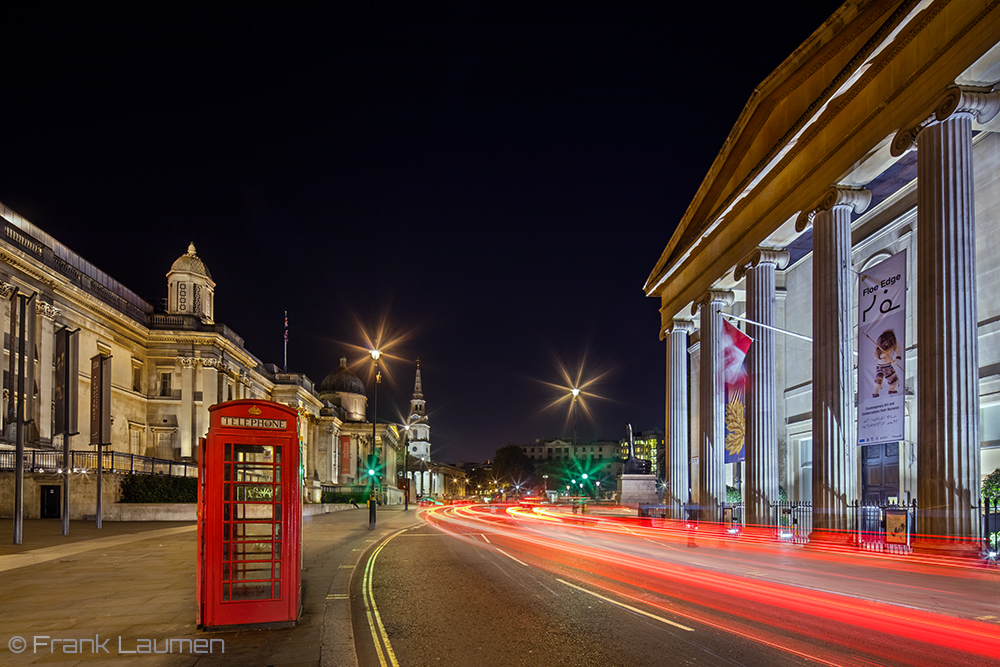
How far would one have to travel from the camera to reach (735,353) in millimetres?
30547

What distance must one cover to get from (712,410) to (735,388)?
17.2ft

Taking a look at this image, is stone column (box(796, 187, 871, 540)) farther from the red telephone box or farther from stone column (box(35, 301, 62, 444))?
stone column (box(35, 301, 62, 444))

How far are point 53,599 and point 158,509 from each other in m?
25.0

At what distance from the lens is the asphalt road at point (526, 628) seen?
8297mm

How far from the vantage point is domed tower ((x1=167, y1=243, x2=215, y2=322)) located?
216ft

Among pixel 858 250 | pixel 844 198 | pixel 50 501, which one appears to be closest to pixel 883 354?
pixel 844 198

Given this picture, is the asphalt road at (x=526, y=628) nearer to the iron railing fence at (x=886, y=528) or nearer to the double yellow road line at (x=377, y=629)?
the double yellow road line at (x=377, y=629)

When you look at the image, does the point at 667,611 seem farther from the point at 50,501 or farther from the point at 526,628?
the point at 50,501

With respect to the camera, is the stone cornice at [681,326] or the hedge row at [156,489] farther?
the stone cornice at [681,326]

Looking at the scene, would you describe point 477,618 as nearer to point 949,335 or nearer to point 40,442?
point 949,335

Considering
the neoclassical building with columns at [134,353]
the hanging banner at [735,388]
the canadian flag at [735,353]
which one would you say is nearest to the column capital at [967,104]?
the canadian flag at [735,353]

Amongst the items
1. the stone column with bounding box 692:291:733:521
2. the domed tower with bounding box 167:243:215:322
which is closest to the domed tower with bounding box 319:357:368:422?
the domed tower with bounding box 167:243:215:322

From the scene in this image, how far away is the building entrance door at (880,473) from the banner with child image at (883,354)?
874 centimetres

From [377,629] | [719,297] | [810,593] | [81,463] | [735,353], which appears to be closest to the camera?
[377,629]
